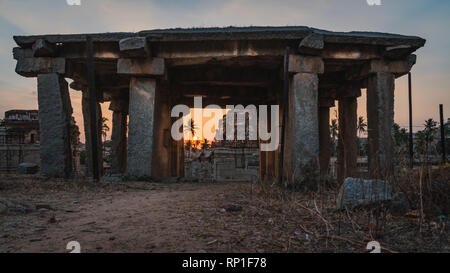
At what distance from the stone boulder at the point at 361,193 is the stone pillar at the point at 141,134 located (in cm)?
476

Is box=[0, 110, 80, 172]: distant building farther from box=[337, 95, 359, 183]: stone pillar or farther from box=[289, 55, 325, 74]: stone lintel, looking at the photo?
box=[337, 95, 359, 183]: stone pillar

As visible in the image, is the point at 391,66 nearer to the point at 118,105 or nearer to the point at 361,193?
the point at 361,193

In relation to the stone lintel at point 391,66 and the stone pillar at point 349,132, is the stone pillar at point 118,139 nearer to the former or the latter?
the stone pillar at point 349,132

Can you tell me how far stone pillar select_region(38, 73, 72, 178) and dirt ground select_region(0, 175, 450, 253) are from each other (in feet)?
9.92

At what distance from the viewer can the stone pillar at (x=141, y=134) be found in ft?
21.5

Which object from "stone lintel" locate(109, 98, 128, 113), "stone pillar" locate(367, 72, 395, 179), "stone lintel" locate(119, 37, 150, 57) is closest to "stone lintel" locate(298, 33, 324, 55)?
"stone pillar" locate(367, 72, 395, 179)

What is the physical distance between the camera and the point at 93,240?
224cm

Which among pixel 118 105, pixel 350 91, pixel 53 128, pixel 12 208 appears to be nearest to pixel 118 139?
pixel 118 105

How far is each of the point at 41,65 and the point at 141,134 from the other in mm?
3162

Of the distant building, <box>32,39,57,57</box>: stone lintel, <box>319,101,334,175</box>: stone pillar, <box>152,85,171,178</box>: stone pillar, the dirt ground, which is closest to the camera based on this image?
the dirt ground

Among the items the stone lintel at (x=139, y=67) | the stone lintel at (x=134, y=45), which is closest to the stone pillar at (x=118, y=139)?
the stone lintel at (x=139, y=67)

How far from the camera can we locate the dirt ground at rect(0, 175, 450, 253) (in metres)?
2.09
